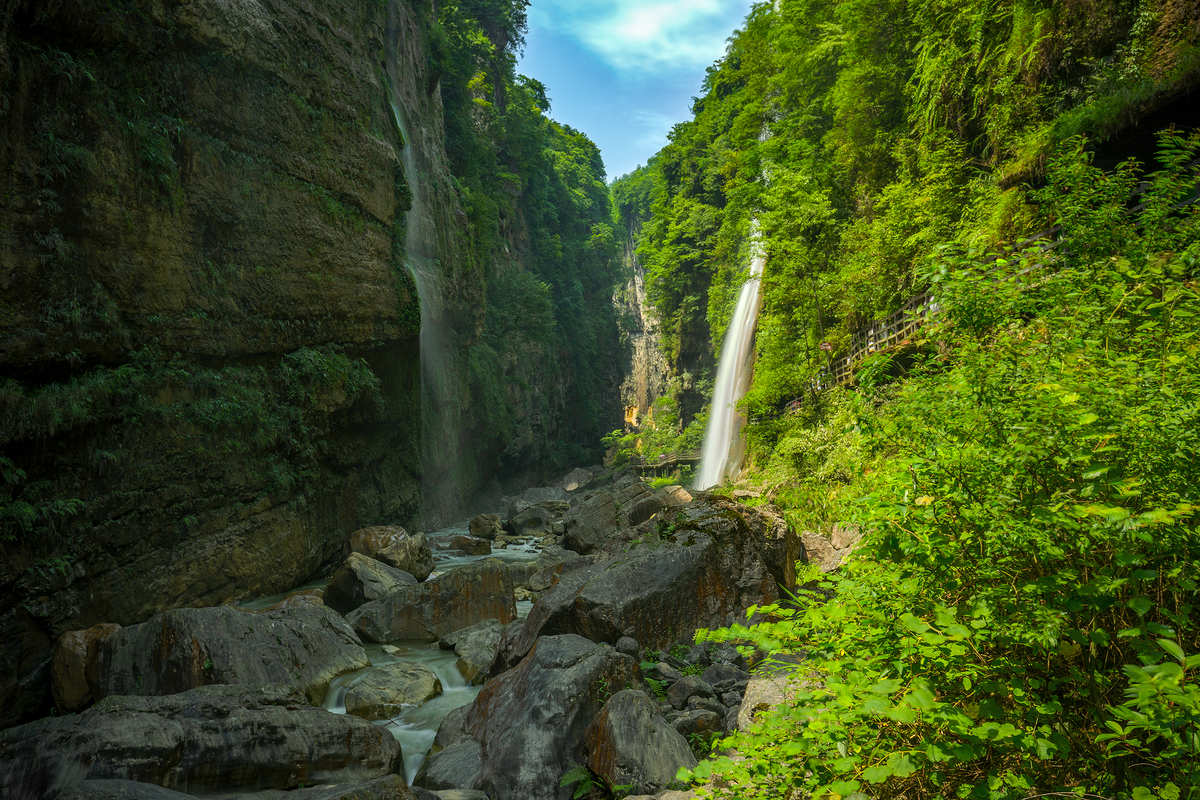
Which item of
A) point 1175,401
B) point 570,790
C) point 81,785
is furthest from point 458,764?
point 1175,401

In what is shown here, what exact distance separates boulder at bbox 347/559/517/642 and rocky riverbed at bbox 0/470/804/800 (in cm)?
3

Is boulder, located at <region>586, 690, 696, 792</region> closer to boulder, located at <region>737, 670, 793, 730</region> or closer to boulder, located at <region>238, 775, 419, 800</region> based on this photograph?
boulder, located at <region>737, 670, 793, 730</region>

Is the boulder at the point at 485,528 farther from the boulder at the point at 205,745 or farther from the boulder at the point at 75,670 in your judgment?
the boulder at the point at 205,745

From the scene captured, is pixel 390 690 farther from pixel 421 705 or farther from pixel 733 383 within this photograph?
pixel 733 383

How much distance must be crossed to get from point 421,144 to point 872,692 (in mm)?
24101

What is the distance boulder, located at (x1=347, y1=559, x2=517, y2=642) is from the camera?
9.37 metres

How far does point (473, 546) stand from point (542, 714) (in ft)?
42.4

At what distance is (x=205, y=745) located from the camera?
15.6ft

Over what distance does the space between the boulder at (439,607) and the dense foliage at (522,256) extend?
1665 cm

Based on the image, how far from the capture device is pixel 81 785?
12.4ft

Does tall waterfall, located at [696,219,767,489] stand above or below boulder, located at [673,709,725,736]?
above

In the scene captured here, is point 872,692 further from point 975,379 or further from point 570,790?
point 570,790

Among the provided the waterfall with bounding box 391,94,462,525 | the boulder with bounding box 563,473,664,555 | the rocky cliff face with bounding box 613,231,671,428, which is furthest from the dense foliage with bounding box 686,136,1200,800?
the rocky cliff face with bounding box 613,231,671,428

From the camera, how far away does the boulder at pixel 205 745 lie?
4.47 m
